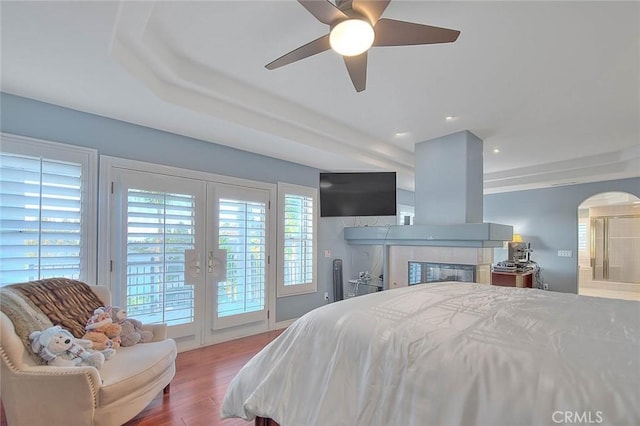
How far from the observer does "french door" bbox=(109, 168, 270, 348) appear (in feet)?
9.79

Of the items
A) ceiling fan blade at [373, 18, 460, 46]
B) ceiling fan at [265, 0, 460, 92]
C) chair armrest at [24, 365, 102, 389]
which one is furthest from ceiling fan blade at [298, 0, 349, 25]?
chair armrest at [24, 365, 102, 389]

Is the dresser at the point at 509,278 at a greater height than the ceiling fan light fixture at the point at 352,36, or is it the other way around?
the ceiling fan light fixture at the point at 352,36

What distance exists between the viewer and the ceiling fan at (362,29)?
1.54 metres

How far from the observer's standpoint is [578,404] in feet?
2.81

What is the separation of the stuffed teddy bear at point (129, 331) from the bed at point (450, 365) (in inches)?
40.3

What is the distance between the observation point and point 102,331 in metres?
2.17

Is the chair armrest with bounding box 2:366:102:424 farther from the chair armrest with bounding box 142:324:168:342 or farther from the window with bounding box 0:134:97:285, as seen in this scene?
the window with bounding box 0:134:97:285

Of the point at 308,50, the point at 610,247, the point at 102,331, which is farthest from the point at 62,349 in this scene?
the point at 610,247

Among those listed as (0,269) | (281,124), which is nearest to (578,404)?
(281,124)

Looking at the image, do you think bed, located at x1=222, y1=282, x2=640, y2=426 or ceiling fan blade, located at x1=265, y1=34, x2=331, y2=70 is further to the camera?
ceiling fan blade, located at x1=265, y1=34, x2=331, y2=70

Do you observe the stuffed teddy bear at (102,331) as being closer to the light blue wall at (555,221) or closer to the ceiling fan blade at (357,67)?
the ceiling fan blade at (357,67)

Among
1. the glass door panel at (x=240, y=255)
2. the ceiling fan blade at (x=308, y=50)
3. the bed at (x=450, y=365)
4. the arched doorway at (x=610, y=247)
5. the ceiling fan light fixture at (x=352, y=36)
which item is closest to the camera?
the bed at (x=450, y=365)

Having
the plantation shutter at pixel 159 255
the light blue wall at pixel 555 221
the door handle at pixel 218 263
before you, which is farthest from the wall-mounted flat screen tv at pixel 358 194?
the light blue wall at pixel 555 221

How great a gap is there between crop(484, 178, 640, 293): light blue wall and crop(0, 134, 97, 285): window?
24.2ft
